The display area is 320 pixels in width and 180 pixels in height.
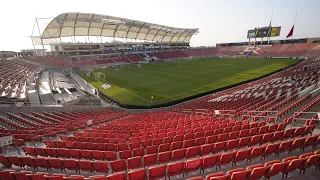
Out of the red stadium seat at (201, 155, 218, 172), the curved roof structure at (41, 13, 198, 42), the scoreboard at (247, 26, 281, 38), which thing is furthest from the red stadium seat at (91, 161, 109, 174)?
the scoreboard at (247, 26, 281, 38)

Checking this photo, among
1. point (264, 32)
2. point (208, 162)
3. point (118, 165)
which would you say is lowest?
point (118, 165)

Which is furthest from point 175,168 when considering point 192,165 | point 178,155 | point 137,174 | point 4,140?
point 4,140

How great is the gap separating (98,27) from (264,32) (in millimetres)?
72854

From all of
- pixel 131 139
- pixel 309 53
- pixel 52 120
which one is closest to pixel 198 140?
pixel 131 139

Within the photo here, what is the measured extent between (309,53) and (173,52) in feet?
190

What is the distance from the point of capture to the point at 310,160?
5246 mm

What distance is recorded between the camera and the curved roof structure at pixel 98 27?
191ft

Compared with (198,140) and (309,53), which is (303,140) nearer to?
(198,140)

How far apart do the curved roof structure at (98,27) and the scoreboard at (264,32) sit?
27183 millimetres

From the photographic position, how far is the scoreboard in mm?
81375

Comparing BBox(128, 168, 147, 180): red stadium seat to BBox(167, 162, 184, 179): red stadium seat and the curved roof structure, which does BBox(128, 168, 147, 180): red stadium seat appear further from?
the curved roof structure

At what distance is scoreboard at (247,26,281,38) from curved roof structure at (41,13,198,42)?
2718 cm

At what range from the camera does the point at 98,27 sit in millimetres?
71938

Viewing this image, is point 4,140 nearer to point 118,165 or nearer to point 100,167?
point 100,167
